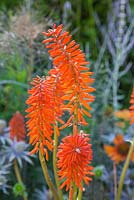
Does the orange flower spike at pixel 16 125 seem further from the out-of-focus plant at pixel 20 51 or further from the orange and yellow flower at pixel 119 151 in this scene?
the orange and yellow flower at pixel 119 151

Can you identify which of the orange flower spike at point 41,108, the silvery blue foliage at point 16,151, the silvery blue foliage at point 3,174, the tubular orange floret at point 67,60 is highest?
the tubular orange floret at point 67,60

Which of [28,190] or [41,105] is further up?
[41,105]

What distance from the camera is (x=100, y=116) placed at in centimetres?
280

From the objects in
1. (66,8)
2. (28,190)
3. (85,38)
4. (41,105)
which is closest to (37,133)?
(41,105)

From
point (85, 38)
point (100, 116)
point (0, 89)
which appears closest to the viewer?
point (0, 89)

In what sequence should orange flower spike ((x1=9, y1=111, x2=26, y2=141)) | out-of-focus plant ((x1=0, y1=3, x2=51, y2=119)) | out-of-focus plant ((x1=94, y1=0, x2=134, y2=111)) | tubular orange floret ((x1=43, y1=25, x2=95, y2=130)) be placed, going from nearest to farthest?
tubular orange floret ((x1=43, y1=25, x2=95, y2=130)) < orange flower spike ((x1=9, y1=111, x2=26, y2=141)) < out-of-focus plant ((x1=0, y1=3, x2=51, y2=119)) < out-of-focus plant ((x1=94, y1=0, x2=134, y2=111))

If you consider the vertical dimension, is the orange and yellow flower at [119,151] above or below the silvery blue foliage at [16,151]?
below

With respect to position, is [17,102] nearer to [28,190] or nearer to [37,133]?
[28,190]

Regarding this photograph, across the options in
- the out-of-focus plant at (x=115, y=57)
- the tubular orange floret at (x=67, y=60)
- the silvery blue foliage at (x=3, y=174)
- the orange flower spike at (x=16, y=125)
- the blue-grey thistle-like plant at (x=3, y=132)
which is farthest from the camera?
the out-of-focus plant at (x=115, y=57)

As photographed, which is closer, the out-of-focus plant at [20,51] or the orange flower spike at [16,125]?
the orange flower spike at [16,125]

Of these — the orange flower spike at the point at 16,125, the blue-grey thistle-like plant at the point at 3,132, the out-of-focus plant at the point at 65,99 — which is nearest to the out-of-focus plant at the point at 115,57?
the blue-grey thistle-like plant at the point at 3,132

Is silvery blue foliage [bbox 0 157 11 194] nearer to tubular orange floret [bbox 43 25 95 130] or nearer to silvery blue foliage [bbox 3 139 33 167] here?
silvery blue foliage [bbox 3 139 33 167]

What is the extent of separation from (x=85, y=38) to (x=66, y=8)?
1298 mm

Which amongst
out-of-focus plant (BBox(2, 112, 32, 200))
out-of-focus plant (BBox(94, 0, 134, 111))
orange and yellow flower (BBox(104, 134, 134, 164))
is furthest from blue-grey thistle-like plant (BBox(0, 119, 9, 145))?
out-of-focus plant (BBox(94, 0, 134, 111))
